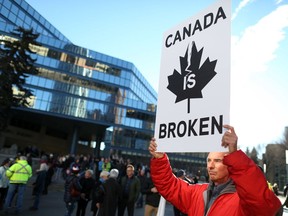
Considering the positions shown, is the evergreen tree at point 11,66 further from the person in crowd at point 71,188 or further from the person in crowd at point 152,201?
the person in crowd at point 152,201

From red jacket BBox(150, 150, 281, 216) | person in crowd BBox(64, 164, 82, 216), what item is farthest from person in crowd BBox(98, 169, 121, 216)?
red jacket BBox(150, 150, 281, 216)

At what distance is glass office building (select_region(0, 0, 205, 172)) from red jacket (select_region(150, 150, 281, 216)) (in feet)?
133

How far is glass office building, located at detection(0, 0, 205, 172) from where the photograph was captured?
41.7 m

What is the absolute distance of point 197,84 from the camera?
8.23 ft

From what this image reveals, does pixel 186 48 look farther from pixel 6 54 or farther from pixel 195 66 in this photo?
→ pixel 6 54

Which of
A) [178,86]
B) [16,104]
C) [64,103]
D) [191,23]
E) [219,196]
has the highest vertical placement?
[64,103]

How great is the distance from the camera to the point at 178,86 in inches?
106

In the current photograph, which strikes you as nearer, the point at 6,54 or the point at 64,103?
the point at 6,54

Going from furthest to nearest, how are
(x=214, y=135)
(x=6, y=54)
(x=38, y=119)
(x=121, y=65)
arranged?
(x=121, y=65)
(x=38, y=119)
(x=6, y=54)
(x=214, y=135)

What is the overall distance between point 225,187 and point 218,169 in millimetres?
158

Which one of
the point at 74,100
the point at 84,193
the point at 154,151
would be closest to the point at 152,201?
the point at 84,193

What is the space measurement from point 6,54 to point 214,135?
27.0 m

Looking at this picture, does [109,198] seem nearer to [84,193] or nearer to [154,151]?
[84,193]

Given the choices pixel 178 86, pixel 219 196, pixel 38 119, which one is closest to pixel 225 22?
pixel 178 86
